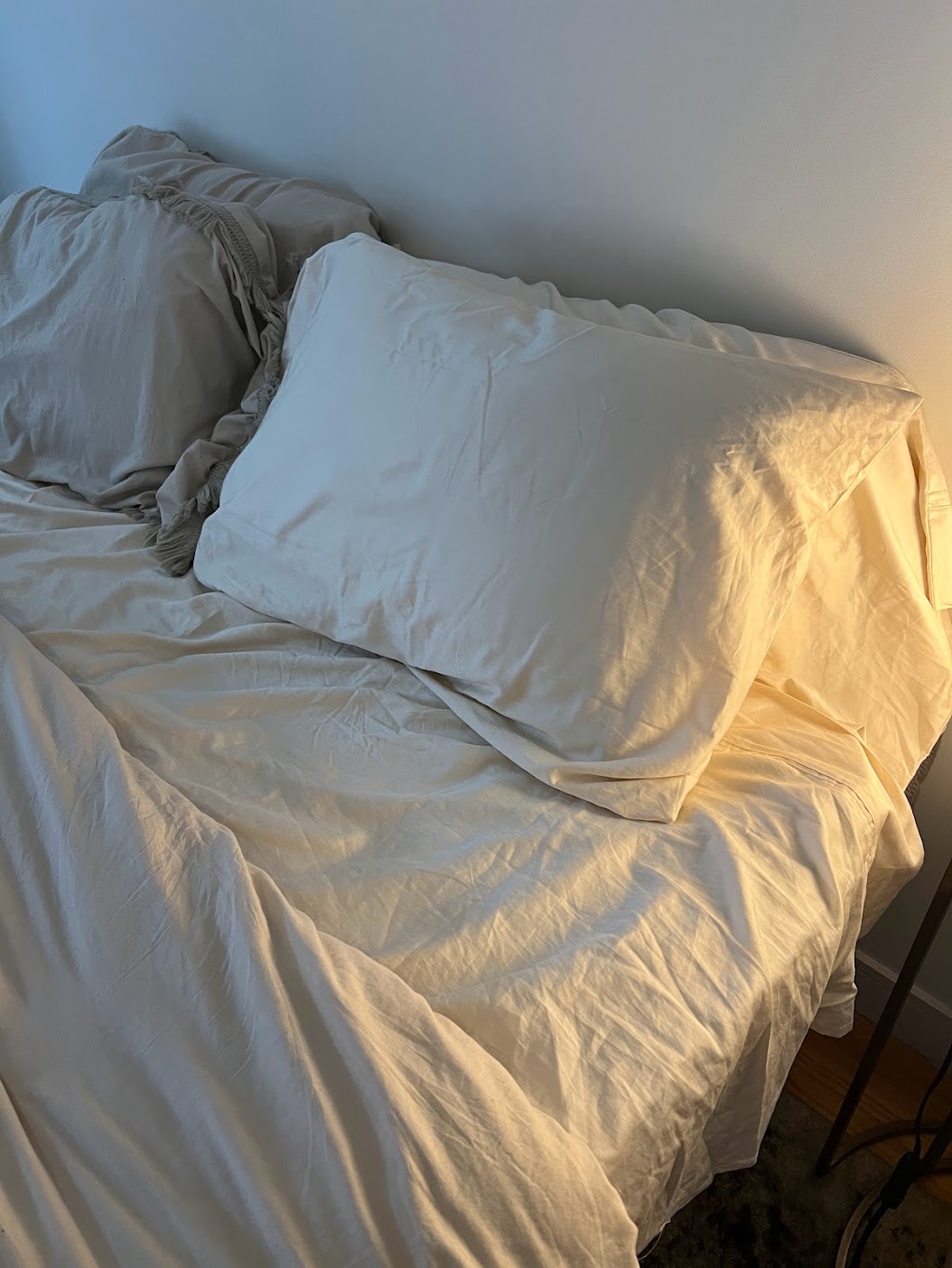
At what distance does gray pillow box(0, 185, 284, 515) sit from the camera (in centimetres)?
135

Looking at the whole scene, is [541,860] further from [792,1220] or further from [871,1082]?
[871,1082]

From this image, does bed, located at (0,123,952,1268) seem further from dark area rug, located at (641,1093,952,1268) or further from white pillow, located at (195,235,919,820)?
dark area rug, located at (641,1093,952,1268)

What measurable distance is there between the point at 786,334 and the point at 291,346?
62cm

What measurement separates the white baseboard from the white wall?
0.05 meters

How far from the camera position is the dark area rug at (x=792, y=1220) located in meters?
1.11

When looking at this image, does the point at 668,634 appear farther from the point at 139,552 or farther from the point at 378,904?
the point at 139,552

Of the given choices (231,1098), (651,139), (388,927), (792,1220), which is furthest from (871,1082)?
(651,139)

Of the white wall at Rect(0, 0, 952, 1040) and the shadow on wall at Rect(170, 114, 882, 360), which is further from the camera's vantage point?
the shadow on wall at Rect(170, 114, 882, 360)

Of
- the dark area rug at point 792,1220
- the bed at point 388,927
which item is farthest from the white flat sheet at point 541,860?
the dark area rug at point 792,1220

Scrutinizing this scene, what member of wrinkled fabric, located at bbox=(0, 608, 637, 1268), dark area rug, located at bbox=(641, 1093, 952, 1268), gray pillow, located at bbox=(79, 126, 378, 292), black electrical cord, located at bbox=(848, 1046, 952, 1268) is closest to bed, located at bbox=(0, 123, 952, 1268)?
wrinkled fabric, located at bbox=(0, 608, 637, 1268)

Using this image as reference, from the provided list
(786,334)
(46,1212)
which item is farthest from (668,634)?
(46,1212)

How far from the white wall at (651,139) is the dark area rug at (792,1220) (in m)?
0.32

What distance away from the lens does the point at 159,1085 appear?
621 mm

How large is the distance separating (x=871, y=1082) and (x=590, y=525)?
917mm
